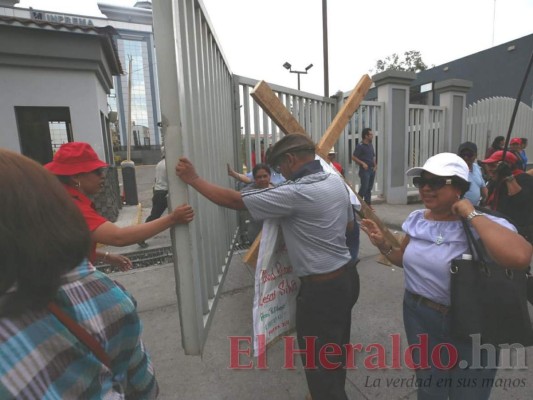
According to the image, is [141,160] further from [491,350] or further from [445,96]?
[491,350]

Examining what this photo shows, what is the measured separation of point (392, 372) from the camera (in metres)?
2.52

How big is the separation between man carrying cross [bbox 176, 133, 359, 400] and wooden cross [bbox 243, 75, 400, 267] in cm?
78

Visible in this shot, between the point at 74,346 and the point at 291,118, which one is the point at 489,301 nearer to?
the point at 74,346

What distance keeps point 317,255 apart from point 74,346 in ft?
4.23

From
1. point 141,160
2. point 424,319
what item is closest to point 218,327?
point 424,319

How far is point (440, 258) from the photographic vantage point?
1.57 m

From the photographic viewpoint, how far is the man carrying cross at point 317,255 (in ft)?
5.76

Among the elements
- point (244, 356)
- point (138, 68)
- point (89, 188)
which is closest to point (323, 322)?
point (244, 356)

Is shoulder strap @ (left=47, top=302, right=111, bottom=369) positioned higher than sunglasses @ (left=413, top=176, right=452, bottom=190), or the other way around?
sunglasses @ (left=413, top=176, right=452, bottom=190)

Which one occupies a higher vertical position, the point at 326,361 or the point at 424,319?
the point at 424,319

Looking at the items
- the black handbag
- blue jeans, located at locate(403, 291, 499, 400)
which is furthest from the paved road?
the black handbag

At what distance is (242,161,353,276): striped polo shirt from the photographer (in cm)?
166

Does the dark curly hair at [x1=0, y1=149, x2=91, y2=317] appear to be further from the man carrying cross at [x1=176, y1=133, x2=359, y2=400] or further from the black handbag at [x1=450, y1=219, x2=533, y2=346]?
the black handbag at [x1=450, y1=219, x2=533, y2=346]

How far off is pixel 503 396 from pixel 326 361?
1359 millimetres
